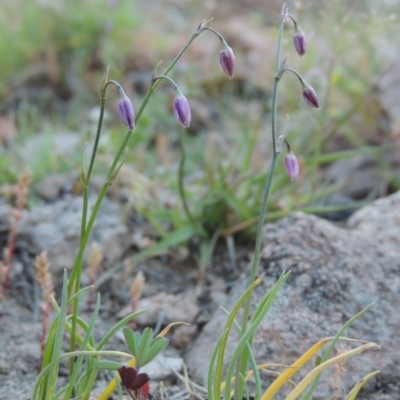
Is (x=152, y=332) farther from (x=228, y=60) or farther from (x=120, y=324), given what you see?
Answer: (x=228, y=60)

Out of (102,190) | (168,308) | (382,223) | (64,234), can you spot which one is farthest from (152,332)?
(382,223)

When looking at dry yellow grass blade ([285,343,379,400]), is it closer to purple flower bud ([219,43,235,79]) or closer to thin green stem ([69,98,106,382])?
thin green stem ([69,98,106,382])

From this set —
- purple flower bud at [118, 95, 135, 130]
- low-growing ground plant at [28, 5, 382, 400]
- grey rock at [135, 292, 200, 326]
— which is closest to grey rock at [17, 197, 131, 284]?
grey rock at [135, 292, 200, 326]

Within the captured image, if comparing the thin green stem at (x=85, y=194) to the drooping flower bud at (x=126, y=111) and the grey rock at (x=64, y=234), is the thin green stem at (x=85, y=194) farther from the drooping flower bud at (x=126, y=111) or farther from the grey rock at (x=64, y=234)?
the grey rock at (x=64, y=234)

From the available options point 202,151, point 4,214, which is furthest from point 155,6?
point 4,214

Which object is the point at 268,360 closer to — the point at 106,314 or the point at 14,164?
the point at 106,314

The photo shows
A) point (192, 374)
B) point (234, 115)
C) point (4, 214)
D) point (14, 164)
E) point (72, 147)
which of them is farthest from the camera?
point (234, 115)
